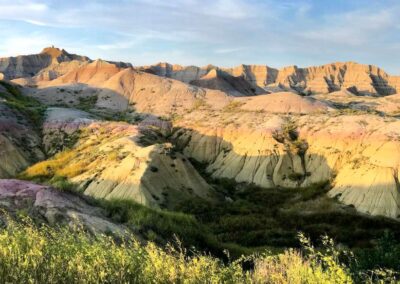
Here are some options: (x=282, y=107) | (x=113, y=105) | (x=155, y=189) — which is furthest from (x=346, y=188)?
(x=113, y=105)

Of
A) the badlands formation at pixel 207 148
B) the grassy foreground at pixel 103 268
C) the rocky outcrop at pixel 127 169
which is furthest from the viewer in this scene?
the badlands formation at pixel 207 148

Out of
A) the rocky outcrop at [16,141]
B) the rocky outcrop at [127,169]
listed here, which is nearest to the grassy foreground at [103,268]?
the rocky outcrop at [127,169]

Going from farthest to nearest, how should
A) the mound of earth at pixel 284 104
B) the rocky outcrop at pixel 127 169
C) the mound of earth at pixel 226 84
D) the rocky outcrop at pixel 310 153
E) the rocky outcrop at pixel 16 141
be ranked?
1. the mound of earth at pixel 226 84
2. the mound of earth at pixel 284 104
3. the rocky outcrop at pixel 16 141
4. the rocky outcrop at pixel 310 153
5. the rocky outcrop at pixel 127 169

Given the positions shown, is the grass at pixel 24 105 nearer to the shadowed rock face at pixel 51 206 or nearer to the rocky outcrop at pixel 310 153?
the rocky outcrop at pixel 310 153

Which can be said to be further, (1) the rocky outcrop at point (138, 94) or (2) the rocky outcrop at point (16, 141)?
(1) the rocky outcrop at point (138, 94)

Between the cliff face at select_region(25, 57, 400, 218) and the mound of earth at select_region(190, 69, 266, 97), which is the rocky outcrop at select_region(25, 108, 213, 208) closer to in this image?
the cliff face at select_region(25, 57, 400, 218)

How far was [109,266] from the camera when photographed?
11250 millimetres

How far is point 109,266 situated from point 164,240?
15014mm

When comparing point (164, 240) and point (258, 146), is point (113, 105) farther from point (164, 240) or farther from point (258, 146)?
point (164, 240)

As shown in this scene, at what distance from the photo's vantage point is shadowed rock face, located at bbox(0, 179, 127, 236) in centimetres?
2336

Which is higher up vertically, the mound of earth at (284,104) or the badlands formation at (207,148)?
the mound of earth at (284,104)

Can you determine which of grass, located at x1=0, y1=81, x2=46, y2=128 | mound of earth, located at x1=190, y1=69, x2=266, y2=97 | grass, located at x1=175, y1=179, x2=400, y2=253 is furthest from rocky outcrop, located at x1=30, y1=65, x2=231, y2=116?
A: grass, located at x1=175, y1=179, x2=400, y2=253

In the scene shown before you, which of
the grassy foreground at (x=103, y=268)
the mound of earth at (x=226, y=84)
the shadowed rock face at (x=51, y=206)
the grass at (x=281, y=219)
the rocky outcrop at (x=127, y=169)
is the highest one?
the mound of earth at (x=226, y=84)

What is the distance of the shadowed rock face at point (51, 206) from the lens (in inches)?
920
